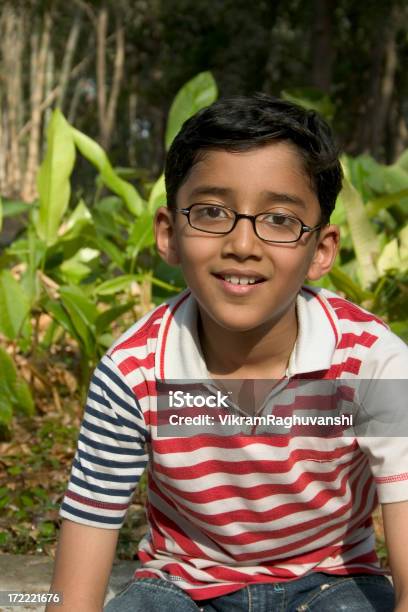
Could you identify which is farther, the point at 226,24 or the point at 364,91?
the point at 364,91

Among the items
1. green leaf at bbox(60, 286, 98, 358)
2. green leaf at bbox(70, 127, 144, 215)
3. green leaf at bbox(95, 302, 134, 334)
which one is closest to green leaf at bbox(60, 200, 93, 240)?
green leaf at bbox(70, 127, 144, 215)

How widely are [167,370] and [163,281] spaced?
1571 mm

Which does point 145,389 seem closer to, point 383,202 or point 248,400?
point 248,400

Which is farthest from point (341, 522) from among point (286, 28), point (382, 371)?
point (286, 28)

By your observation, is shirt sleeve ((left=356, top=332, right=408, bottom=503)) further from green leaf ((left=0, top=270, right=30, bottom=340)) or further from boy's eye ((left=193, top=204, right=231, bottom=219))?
green leaf ((left=0, top=270, right=30, bottom=340))

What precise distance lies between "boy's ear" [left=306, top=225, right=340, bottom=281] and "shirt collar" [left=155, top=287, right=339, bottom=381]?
2.1 inches

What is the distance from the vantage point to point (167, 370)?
1.48 m

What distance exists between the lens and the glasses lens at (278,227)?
1.40 meters

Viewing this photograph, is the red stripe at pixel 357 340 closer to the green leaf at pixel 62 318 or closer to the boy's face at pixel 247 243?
the boy's face at pixel 247 243

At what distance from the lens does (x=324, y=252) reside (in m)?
1.55

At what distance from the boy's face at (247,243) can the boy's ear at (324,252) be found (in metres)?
0.08

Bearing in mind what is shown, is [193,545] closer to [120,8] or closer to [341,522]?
[341,522]

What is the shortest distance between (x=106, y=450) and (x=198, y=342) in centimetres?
23

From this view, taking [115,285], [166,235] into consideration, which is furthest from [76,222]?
[166,235]
